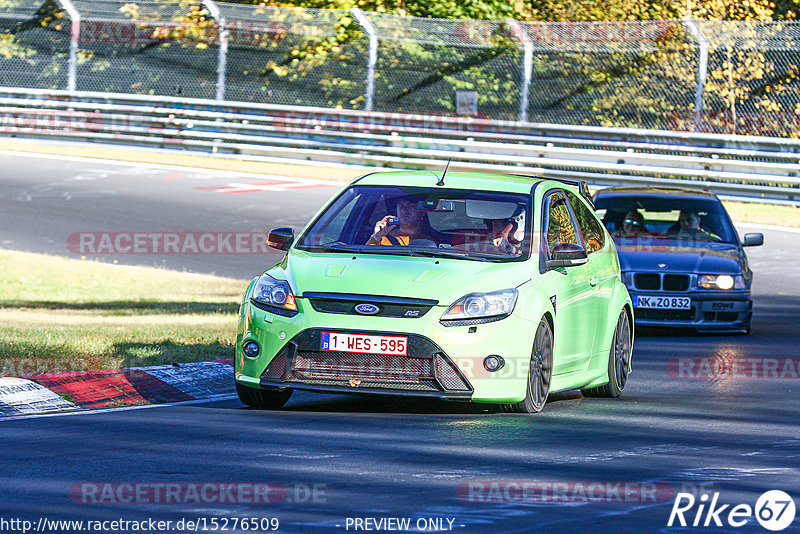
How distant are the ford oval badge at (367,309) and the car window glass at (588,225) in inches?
94.6

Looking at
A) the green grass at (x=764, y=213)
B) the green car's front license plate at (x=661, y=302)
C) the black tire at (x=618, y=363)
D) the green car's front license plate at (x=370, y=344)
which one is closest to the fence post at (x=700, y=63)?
the green grass at (x=764, y=213)

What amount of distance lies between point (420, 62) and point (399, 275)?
2142 cm

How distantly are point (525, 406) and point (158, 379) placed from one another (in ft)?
8.92

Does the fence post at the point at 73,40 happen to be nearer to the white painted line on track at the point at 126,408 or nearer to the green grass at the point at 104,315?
the green grass at the point at 104,315

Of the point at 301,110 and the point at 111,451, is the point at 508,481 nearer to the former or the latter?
the point at 111,451

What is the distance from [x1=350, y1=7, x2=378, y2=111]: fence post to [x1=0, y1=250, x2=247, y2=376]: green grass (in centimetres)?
1114

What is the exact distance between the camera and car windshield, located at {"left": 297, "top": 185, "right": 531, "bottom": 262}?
1012cm

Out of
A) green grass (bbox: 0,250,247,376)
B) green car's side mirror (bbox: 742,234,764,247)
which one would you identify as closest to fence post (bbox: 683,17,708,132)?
green car's side mirror (bbox: 742,234,764,247)

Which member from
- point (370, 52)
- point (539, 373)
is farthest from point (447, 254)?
point (370, 52)

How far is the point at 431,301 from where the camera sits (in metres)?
9.21

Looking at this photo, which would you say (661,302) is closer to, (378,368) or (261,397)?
(261,397)

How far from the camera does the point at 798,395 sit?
1136 centimetres

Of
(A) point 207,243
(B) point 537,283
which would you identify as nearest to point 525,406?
(B) point 537,283

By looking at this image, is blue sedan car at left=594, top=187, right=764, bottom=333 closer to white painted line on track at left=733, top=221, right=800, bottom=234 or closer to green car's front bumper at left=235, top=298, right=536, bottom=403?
green car's front bumper at left=235, top=298, right=536, bottom=403
